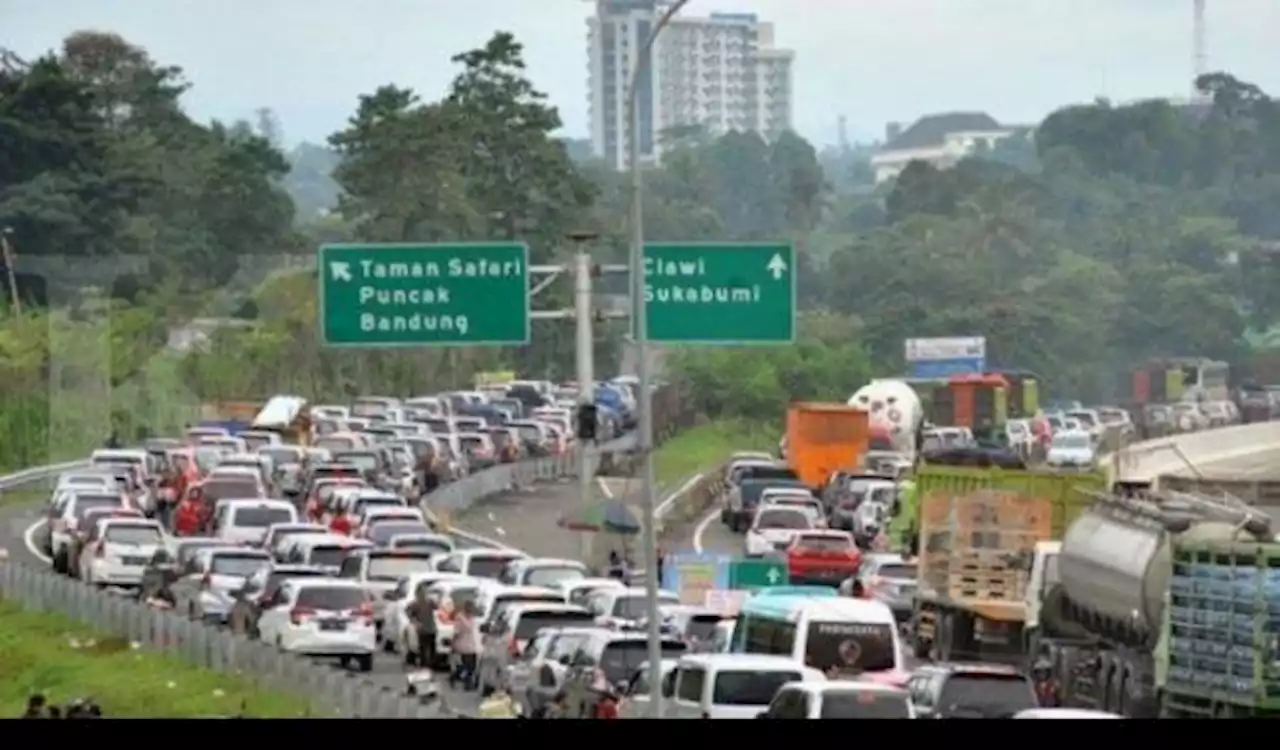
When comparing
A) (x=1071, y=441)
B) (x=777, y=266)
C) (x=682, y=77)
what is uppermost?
(x=682, y=77)

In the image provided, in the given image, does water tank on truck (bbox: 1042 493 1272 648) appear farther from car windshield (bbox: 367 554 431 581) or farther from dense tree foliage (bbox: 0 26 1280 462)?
car windshield (bbox: 367 554 431 581)

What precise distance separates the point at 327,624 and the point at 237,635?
413mm

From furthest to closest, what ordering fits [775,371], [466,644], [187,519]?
[187,519], [775,371], [466,644]

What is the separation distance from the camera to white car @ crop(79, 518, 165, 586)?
17.7 m

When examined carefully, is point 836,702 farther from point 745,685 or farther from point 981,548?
point 981,548

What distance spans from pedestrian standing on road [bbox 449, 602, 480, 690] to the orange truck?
1.99 m

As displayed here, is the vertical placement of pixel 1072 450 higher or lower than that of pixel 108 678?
higher

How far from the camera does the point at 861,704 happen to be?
10.0 meters

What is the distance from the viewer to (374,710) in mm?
11508

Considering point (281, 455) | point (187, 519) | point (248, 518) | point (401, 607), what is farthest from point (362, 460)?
point (401, 607)

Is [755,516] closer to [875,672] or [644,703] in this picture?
[875,672]

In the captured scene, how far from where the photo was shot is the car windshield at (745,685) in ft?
35.6

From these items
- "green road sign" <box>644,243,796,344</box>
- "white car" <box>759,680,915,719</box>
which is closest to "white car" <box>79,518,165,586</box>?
"green road sign" <box>644,243,796,344</box>
